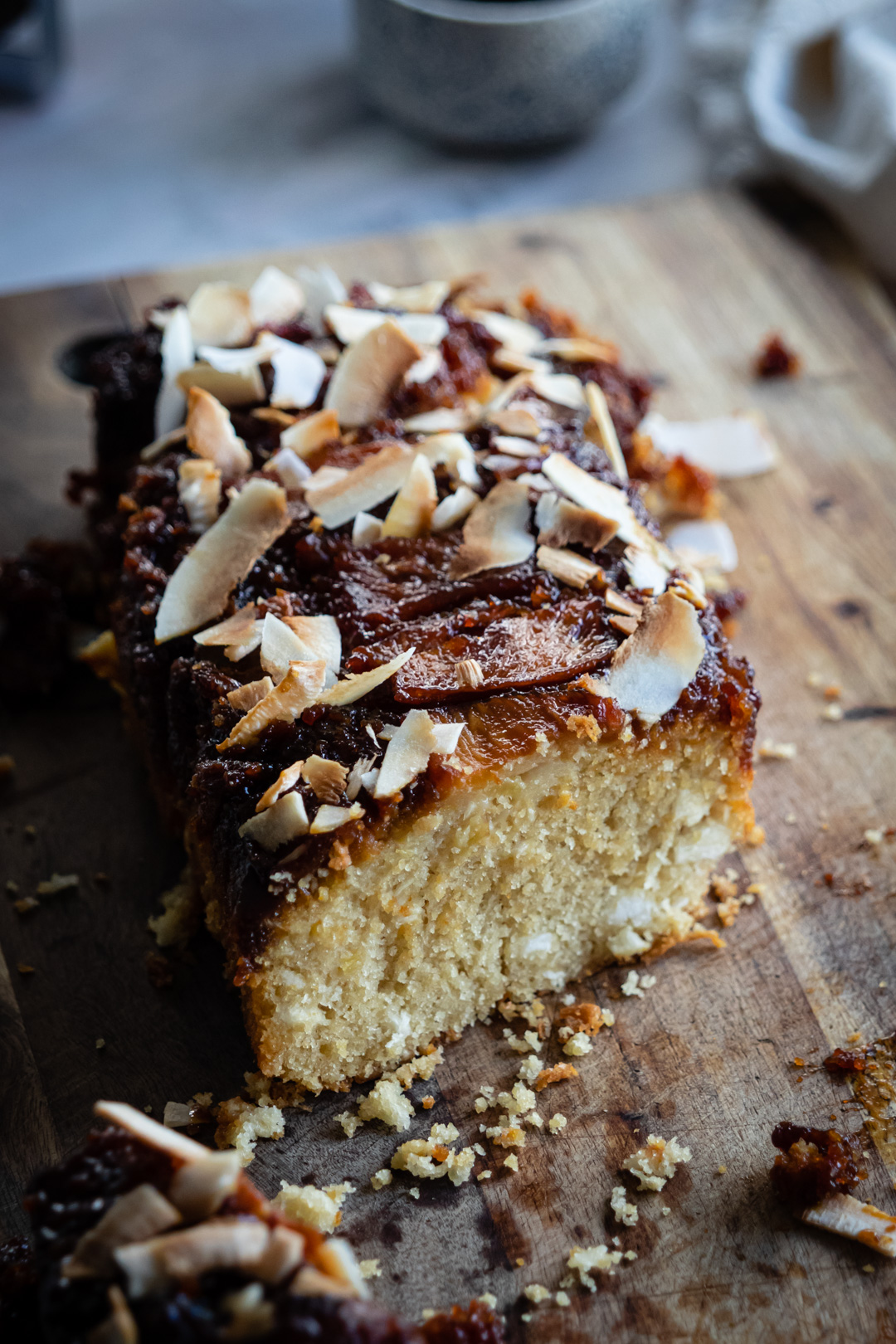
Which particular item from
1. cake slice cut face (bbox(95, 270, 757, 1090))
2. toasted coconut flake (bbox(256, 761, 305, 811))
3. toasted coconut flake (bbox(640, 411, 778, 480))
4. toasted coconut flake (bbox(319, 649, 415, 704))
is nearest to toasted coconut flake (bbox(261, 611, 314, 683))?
cake slice cut face (bbox(95, 270, 757, 1090))

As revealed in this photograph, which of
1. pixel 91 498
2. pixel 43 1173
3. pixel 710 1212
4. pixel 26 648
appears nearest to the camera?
pixel 43 1173

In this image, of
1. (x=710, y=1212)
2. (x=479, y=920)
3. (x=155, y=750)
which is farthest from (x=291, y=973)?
(x=710, y=1212)

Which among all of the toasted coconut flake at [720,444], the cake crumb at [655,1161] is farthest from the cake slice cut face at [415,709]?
the toasted coconut flake at [720,444]

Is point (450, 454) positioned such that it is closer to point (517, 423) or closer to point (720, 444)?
point (517, 423)

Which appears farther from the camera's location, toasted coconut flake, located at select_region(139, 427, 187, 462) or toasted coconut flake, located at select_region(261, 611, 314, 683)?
toasted coconut flake, located at select_region(139, 427, 187, 462)

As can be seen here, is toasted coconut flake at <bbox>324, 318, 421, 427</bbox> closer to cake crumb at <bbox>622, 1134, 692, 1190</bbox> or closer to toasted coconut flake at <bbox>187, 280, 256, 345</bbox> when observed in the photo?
toasted coconut flake at <bbox>187, 280, 256, 345</bbox>

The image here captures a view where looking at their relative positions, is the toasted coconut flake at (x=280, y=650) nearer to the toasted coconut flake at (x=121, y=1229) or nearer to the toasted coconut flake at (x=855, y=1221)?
the toasted coconut flake at (x=121, y=1229)

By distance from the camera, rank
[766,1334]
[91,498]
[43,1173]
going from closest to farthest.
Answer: [43,1173] < [766,1334] < [91,498]

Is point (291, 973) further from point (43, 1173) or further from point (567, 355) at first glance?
point (567, 355)
